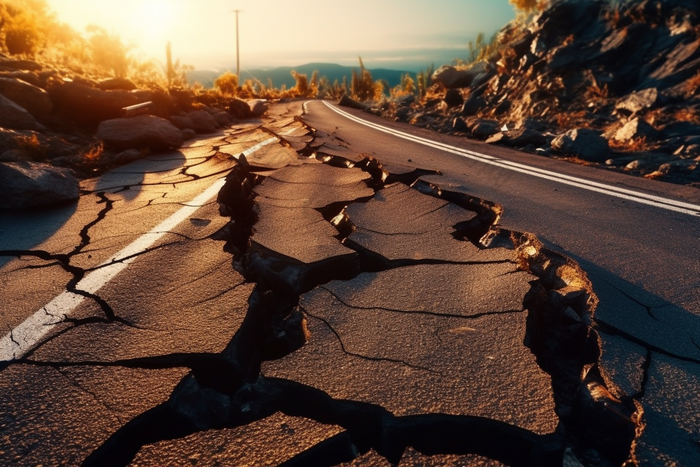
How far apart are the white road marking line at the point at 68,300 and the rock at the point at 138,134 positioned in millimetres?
3428

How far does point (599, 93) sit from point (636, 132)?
11.8 feet

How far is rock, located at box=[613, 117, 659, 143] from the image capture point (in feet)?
23.2

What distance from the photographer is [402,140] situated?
25.7 feet

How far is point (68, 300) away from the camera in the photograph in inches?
86.2

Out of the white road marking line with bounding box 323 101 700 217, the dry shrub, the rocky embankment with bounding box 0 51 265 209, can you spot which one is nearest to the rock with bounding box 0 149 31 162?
the rocky embankment with bounding box 0 51 265 209

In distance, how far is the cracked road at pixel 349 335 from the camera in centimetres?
137

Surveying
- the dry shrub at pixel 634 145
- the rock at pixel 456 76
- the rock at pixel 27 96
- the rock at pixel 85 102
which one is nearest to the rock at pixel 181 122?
the rock at pixel 85 102

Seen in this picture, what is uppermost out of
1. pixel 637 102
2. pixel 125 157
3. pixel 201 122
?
pixel 637 102

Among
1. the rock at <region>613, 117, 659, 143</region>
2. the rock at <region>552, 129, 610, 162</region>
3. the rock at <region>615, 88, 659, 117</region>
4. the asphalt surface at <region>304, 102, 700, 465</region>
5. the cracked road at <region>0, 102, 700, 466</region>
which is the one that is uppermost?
the rock at <region>615, 88, 659, 117</region>

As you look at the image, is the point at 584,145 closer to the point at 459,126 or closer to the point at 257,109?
the point at 459,126

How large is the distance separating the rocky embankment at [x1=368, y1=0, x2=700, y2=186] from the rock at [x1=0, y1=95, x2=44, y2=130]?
7582mm

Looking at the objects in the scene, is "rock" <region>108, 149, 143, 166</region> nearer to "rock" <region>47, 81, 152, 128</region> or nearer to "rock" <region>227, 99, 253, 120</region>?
"rock" <region>47, 81, 152, 128</region>

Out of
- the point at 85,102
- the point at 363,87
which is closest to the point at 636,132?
the point at 85,102

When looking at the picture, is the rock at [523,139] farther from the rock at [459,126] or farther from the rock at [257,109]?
the rock at [257,109]
